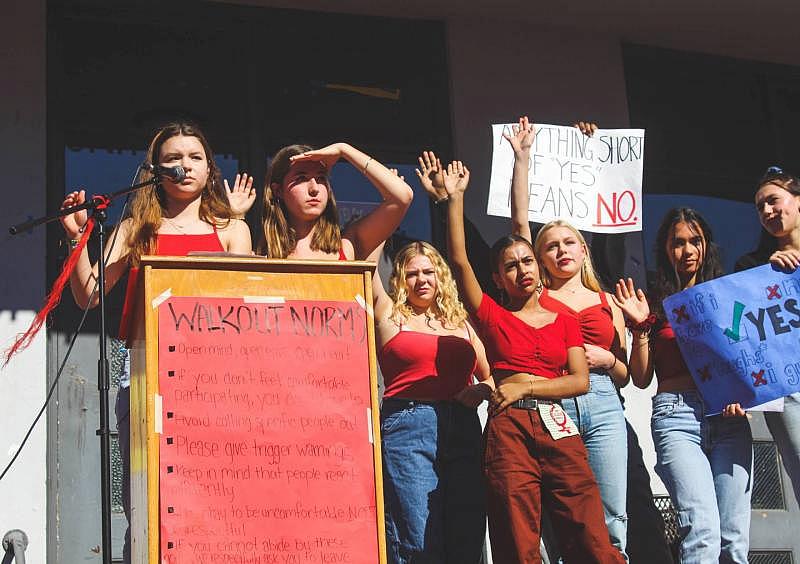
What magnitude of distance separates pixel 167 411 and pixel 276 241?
1392 millimetres

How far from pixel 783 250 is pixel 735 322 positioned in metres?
0.54

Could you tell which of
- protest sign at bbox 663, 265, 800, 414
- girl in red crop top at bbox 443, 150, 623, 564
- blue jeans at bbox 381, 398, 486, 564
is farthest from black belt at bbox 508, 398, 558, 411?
protest sign at bbox 663, 265, 800, 414

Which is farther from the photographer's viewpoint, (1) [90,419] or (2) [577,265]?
(1) [90,419]

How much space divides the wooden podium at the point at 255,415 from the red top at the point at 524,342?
1383 mm

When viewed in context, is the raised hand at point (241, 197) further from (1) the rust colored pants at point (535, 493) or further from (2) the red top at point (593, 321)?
(1) the rust colored pants at point (535, 493)

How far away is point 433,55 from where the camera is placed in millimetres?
7590

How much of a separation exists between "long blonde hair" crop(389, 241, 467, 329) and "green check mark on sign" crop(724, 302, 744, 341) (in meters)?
1.23

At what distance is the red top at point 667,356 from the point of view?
586 centimetres

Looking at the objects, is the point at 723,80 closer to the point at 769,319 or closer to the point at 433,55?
the point at 433,55

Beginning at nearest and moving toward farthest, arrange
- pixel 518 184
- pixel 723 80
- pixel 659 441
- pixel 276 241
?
1. pixel 276 241
2. pixel 659 441
3. pixel 518 184
4. pixel 723 80

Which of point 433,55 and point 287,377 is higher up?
point 433,55

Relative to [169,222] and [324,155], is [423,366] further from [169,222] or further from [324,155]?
[169,222]

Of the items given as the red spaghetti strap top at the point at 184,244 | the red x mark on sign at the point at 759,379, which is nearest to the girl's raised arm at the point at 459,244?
the red spaghetti strap top at the point at 184,244

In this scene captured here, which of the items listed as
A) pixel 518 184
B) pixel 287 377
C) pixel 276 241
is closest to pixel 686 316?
pixel 518 184
